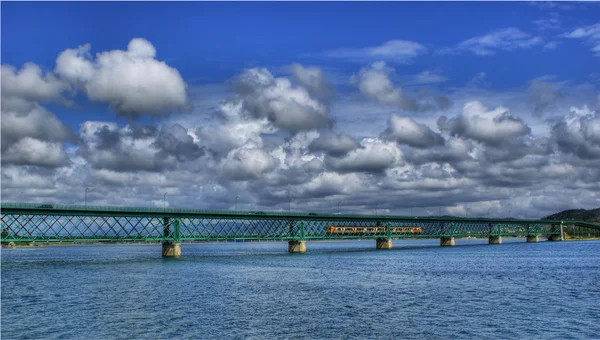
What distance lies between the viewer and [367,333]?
45.6m

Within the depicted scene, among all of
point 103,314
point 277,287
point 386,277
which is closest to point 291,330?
point 103,314

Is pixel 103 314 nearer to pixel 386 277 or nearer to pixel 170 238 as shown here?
pixel 386 277

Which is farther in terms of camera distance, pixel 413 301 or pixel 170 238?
pixel 170 238

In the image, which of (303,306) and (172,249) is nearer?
(303,306)

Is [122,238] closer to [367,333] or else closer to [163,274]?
[163,274]

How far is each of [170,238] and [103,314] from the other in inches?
4585

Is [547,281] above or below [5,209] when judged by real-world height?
below

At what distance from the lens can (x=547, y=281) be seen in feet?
284

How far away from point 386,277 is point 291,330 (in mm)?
48768

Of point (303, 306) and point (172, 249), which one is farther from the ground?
point (172, 249)

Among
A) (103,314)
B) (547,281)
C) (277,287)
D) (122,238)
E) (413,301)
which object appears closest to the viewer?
(103,314)

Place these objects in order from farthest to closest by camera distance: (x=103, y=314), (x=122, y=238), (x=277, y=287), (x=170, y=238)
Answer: (x=170, y=238) < (x=122, y=238) < (x=277, y=287) < (x=103, y=314)

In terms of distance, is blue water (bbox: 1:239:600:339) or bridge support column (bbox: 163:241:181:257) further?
bridge support column (bbox: 163:241:181:257)

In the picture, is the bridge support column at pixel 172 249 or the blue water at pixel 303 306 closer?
the blue water at pixel 303 306
